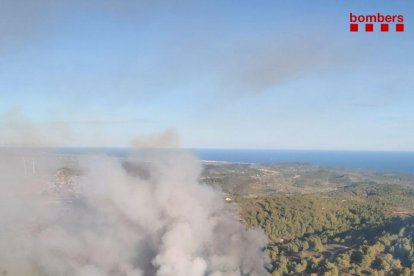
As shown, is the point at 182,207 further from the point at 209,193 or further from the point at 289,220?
the point at 289,220

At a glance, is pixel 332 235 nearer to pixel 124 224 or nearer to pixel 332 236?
pixel 332 236

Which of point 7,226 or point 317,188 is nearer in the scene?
point 7,226

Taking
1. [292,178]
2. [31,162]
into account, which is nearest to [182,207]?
[31,162]

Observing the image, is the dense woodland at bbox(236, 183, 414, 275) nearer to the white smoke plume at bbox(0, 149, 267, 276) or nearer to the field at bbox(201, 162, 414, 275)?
the field at bbox(201, 162, 414, 275)

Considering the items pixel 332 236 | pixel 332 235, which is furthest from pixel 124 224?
pixel 332 235

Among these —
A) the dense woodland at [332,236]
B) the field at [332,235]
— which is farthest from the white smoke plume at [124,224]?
the dense woodland at [332,236]

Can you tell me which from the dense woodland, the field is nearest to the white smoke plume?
the field
